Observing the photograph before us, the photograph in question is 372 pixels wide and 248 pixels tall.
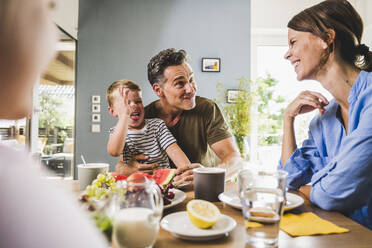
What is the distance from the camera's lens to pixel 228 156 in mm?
2234

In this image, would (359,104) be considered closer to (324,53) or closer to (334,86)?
(334,86)

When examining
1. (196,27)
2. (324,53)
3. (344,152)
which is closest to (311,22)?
(324,53)

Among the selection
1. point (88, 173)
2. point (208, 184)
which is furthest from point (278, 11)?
point (88, 173)

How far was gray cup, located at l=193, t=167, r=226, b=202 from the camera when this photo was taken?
1.19m

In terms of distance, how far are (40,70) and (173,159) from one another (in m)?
1.83

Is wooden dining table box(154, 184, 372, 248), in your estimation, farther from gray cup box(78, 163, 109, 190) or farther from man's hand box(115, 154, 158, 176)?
man's hand box(115, 154, 158, 176)

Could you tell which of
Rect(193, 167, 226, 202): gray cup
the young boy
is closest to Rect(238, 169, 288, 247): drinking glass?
Rect(193, 167, 226, 202): gray cup

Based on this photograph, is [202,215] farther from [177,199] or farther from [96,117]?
[96,117]

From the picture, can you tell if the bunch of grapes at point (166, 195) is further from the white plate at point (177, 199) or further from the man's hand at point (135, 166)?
the man's hand at point (135, 166)

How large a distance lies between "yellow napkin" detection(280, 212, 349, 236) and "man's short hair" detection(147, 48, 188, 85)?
1564 millimetres

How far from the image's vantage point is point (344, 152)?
1178 mm

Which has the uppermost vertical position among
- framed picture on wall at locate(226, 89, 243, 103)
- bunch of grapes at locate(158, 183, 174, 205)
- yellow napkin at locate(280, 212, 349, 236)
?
framed picture on wall at locate(226, 89, 243, 103)

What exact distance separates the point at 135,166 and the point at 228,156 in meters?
0.78

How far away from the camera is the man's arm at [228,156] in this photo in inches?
86.4
